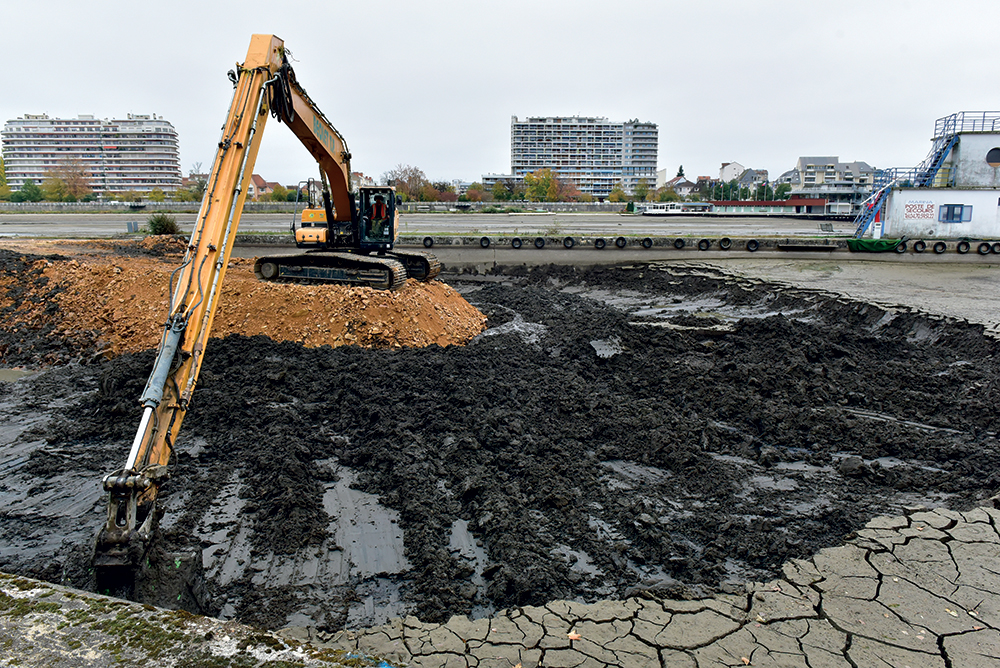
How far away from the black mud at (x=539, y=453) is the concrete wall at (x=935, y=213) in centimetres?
1396

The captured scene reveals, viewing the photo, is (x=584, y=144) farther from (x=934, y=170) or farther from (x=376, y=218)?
(x=376, y=218)

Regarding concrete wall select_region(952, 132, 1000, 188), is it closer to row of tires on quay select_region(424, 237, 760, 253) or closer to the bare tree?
row of tires on quay select_region(424, 237, 760, 253)

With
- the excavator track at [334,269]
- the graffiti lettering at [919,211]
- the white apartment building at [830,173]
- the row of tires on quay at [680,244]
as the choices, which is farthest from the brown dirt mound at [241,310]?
the white apartment building at [830,173]

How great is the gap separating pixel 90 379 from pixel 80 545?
17.0 feet

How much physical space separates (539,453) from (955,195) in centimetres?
2383

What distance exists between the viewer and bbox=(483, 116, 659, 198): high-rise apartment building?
468 ft

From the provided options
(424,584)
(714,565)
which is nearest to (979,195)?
(714,565)

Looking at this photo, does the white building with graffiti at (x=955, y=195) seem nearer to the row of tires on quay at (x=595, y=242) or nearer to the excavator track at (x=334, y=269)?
the row of tires on quay at (x=595, y=242)

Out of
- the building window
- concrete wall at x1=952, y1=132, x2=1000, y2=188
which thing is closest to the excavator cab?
the building window

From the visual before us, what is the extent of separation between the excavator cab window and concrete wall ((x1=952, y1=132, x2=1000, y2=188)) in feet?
72.4

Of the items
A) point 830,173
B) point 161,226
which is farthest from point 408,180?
point 830,173

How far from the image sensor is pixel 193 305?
4.72 meters

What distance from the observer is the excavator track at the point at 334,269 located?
39.6 ft

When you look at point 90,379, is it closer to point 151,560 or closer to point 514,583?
point 151,560
